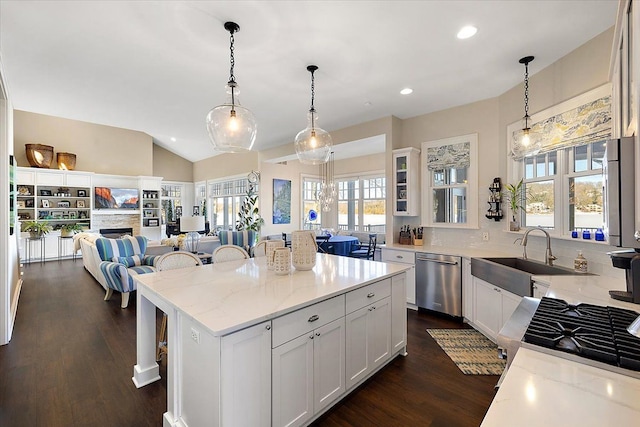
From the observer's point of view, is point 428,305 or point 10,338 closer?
point 10,338

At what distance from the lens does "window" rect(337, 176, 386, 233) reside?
7.96 m

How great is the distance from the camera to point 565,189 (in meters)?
2.97

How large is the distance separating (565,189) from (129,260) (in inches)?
233

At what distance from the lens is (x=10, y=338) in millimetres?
3117

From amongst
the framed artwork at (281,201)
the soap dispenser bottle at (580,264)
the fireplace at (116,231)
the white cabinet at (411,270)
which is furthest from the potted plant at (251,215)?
the soap dispenser bottle at (580,264)

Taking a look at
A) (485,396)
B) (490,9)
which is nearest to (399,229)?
(485,396)

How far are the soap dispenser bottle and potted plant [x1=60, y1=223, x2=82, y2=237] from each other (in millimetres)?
10648

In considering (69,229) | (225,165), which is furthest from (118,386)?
(225,165)

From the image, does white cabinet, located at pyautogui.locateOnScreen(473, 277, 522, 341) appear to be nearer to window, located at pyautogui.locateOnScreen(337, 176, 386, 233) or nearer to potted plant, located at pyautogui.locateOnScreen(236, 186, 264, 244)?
window, located at pyautogui.locateOnScreen(337, 176, 386, 233)

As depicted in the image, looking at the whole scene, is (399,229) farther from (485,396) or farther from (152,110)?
(152,110)

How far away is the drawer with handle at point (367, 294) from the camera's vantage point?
7.03ft

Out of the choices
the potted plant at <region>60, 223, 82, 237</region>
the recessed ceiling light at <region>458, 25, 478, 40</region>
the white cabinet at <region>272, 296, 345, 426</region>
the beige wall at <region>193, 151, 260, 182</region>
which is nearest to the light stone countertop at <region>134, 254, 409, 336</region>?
the white cabinet at <region>272, 296, 345, 426</region>

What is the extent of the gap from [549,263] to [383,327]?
1.91 meters

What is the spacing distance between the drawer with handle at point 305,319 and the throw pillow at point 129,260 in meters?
3.99
